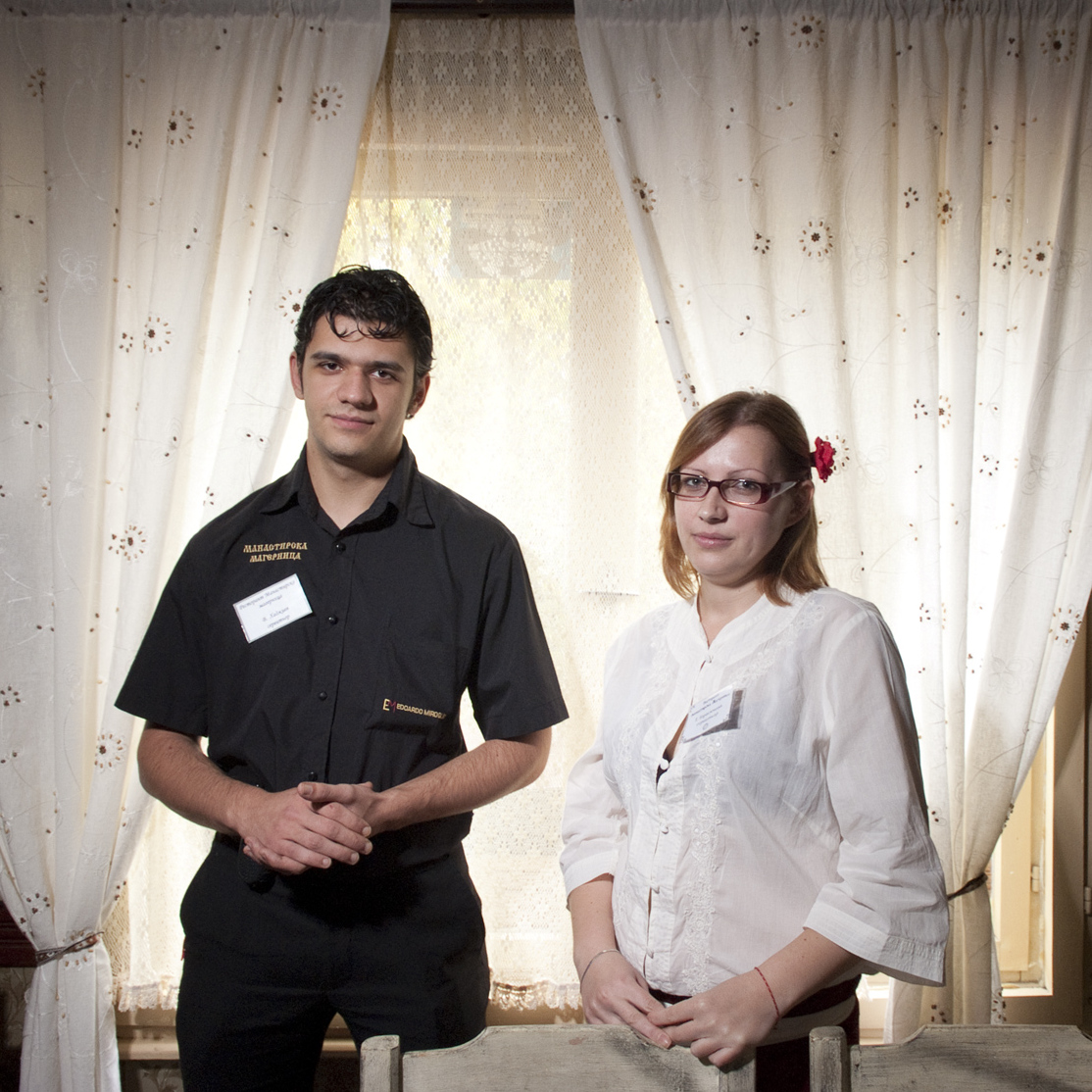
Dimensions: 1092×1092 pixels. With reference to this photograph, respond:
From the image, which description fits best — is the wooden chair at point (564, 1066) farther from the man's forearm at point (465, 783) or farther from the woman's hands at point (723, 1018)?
the man's forearm at point (465, 783)

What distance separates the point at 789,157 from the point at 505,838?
67.9 inches

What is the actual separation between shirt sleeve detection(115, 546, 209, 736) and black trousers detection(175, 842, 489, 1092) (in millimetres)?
296

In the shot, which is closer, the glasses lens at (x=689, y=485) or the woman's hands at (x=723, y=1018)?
the woman's hands at (x=723, y=1018)

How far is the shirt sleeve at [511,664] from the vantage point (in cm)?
156

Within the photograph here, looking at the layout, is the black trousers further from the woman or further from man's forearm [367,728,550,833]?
the woman

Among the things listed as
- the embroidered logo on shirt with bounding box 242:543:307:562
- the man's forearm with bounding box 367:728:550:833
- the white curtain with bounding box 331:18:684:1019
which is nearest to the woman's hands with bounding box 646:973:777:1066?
the man's forearm with bounding box 367:728:550:833

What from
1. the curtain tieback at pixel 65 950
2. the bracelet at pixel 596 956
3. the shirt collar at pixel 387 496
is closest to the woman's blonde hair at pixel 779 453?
the shirt collar at pixel 387 496

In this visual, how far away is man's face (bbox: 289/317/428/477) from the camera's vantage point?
4.95 ft

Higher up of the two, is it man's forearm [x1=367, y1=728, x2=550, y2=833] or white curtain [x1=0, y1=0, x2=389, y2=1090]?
white curtain [x1=0, y1=0, x2=389, y2=1090]

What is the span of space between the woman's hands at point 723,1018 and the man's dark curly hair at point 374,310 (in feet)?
3.76

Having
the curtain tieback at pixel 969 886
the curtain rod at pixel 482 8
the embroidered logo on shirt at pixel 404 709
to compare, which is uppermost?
the curtain rod at pixel 482 8

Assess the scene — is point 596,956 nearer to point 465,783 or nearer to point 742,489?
point 465,783

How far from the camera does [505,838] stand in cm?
201

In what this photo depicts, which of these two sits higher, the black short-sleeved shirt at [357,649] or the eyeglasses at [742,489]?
the eyeglasses at [742,489]
